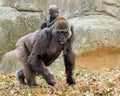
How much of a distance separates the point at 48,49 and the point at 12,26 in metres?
7.11

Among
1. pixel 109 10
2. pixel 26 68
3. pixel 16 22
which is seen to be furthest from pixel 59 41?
pixel 16 22

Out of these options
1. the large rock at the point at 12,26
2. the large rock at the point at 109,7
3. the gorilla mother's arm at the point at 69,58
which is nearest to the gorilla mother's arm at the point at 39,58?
the gorilla mother's arm at the point at 69,58

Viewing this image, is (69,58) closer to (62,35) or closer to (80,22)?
(62,35)

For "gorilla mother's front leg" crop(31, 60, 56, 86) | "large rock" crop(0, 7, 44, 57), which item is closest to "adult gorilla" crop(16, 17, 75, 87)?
"gorilla mother's front leg" crop(31, 60, 56, 86)

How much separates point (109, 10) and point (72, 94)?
6.40 metres

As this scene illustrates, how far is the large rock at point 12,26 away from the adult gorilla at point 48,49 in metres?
6.65

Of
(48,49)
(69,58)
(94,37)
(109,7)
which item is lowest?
(94,37)

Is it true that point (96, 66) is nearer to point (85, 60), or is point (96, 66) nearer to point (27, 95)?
point (85, 60)

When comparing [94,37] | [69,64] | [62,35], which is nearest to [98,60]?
[94,37]

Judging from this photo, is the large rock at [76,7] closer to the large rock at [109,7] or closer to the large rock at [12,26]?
the large rock at [109,7]

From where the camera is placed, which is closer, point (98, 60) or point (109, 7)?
point (98, 60)

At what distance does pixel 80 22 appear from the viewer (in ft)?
40.5

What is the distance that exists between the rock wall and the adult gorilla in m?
4.14

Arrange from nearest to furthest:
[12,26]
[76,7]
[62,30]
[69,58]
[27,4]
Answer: [62,30]
[69,58]
[76,7]
[12,26]
[27,4]
